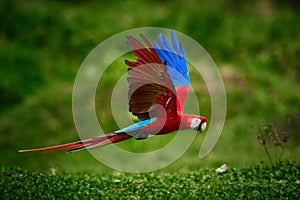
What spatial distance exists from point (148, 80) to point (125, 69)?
24.4ft

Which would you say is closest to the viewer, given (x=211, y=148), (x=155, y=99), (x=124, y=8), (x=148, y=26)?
(x=155, y=99)

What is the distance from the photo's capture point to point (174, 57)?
610cm

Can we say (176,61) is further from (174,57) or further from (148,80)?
(148,80)

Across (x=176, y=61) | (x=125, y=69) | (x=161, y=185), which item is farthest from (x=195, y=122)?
(x=125, y=69)

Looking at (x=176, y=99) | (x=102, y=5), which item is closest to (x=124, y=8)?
(x=102, y=5)

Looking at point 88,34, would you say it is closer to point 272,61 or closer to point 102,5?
point 102,5

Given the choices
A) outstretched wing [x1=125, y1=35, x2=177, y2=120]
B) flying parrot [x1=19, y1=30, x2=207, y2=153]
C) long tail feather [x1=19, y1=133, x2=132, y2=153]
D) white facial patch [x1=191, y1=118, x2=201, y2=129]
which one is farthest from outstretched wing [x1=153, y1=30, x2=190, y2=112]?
long tail feather [x1=19, y1=133, x2=132, y2=153]

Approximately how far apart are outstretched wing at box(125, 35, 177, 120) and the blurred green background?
4216 mm

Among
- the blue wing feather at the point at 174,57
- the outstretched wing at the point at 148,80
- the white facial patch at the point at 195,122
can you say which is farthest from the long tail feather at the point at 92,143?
the blue wing feather at the point at 174,57

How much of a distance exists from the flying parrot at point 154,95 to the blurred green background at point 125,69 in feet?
12.7

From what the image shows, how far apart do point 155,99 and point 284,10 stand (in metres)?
10.9

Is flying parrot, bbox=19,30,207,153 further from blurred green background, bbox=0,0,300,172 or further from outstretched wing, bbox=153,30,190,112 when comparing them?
blurred green background, bbox=0,0,300,172

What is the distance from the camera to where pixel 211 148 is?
1041cm

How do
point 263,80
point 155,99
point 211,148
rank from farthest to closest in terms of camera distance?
1. point 263,80
2. point 211,148
3. point 155,99
